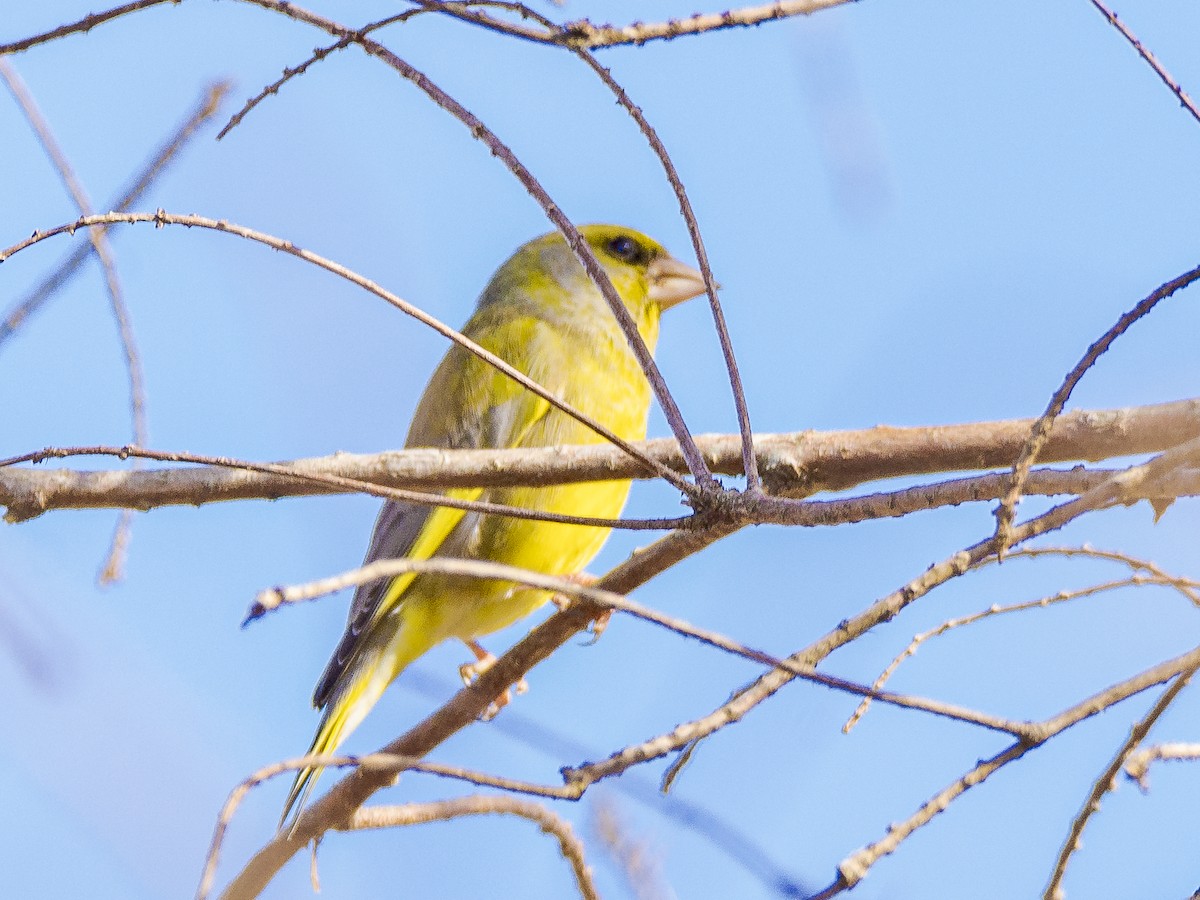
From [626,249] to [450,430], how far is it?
105 centimetres

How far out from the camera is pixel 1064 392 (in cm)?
140

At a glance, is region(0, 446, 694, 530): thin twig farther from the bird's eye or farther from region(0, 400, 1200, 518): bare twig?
the bird's eye

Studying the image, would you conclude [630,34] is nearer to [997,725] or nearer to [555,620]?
[997,725]

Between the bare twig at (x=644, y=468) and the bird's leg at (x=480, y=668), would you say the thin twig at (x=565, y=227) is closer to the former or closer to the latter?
the bare twig at (x=644, y=468)

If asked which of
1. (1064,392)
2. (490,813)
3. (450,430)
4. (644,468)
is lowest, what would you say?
(490,813)

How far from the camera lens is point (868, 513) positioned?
64.1 inches

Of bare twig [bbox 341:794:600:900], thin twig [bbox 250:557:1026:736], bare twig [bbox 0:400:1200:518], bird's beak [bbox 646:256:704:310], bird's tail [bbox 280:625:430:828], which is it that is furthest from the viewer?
bird's beak [bbox 646:256:704:310]

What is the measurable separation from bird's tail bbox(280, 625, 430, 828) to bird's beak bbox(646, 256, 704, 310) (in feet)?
4.95

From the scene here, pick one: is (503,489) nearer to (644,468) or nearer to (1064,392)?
(644,468)

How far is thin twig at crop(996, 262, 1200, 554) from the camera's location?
1330 mm

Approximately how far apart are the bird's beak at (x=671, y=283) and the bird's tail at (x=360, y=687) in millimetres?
1509

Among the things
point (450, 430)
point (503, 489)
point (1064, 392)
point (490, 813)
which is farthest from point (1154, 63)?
point (450, 430)

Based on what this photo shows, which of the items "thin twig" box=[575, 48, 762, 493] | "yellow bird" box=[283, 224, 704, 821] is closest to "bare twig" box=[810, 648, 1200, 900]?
"thin twig" box=[575, 48, 762, 493]

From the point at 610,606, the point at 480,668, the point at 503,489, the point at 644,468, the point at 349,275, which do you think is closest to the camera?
the point at 610,606
